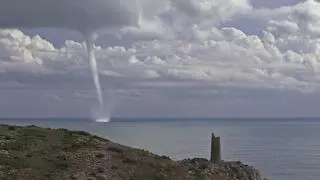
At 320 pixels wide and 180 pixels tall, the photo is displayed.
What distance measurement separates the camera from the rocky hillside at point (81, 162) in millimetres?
35438

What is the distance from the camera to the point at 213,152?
4712cm

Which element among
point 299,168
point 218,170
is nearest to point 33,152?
point 218,170

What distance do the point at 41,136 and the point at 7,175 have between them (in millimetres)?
10533

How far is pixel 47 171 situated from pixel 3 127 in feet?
43.2

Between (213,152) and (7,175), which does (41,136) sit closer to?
(7,175)

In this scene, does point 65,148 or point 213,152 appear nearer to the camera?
point 65,148

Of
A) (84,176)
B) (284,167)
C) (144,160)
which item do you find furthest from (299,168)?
Result: (84,176)

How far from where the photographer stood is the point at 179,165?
42594mm

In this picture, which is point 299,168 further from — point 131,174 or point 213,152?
point 131,174

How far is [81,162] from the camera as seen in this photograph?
37844mm

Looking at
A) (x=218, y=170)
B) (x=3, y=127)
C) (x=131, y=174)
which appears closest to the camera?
(x=131, y=174)

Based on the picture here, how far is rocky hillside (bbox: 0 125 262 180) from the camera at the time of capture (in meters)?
35.4

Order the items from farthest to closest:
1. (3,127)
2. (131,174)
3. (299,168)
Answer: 1. (299,168)
2. (3,127)
3. (131,174)

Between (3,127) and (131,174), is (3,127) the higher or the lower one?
the higher one
